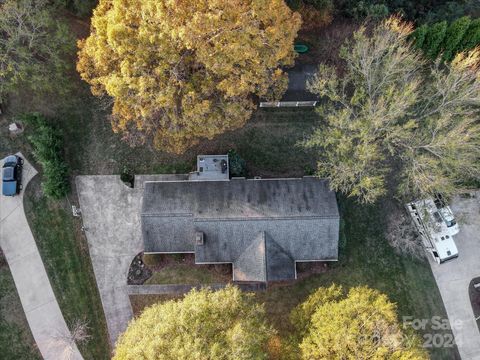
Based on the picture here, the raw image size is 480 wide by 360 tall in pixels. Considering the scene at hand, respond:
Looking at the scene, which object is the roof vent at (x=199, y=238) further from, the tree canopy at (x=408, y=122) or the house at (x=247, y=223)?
the tree canopy at (x=408, y=122)

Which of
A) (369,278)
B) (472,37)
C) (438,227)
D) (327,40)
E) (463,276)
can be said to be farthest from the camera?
(327,40)

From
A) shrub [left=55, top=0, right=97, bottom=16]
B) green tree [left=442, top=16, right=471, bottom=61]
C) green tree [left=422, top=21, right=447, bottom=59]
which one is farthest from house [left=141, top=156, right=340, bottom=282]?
shrub [left=55, top=0, right=97, bottom=16]

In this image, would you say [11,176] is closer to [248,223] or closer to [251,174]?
[251,174]

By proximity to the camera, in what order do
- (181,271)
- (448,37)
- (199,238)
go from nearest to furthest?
(199,238) → (448,37) → (181,271)

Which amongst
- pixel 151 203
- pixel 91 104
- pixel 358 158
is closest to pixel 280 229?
pixel 358 158

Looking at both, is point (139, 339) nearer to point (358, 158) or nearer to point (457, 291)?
point (358, 158)

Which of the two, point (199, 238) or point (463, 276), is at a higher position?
point (199, 238)

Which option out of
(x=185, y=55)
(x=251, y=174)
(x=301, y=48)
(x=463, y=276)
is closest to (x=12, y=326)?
(x=251, y=174)
